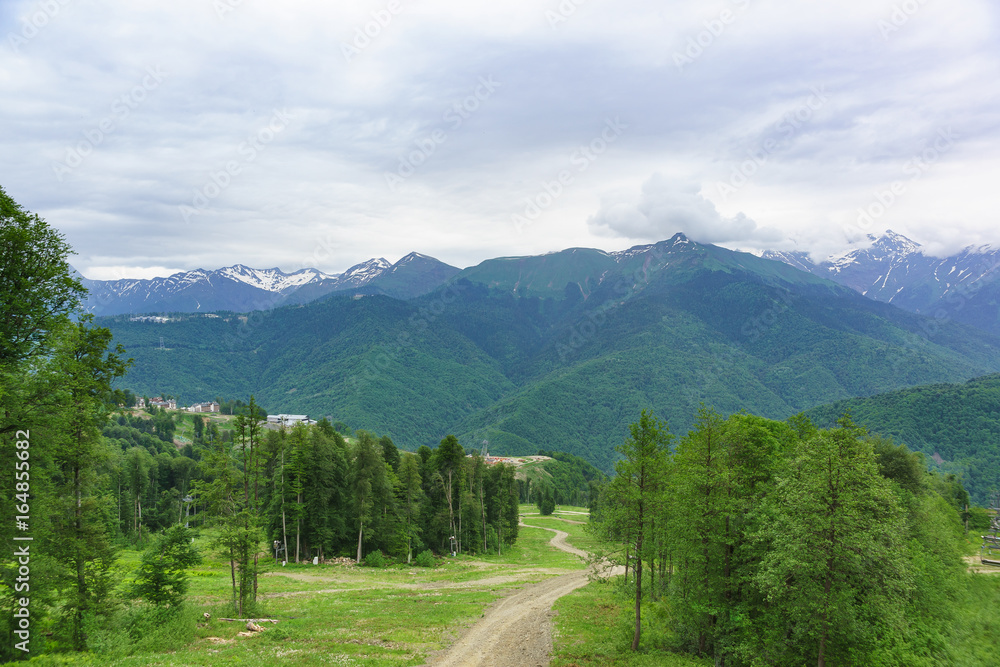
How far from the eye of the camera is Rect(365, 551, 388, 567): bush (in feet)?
178

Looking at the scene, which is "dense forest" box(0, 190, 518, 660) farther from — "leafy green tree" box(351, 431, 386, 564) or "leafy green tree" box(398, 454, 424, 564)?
"leafy green tree" box(398, 454, 424, 564)

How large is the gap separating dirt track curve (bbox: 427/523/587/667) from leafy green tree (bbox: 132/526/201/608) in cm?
1268

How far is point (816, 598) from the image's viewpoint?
18547 millimetres

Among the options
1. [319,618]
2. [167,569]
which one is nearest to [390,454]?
[319,618]

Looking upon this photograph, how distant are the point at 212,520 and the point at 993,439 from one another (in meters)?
251

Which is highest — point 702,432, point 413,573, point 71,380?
point 71,380

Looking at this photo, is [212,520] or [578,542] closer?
[212,520]

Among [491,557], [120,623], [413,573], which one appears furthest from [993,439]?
[120,623]

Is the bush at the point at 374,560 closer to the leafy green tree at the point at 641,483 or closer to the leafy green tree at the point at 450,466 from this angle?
the leafy green tree at the point at 450,466

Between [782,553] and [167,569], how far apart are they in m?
27.1

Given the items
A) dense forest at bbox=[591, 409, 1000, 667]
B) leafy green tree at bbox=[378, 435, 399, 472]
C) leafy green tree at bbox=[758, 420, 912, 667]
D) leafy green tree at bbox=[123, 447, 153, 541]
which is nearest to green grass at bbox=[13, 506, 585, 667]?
dense forest at bbox=[591, 409, 1000, 667]

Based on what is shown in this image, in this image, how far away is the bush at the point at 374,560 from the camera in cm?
5419

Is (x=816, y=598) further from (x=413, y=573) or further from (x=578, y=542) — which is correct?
(x=578, y=542)

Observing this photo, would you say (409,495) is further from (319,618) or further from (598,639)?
(598,639)
